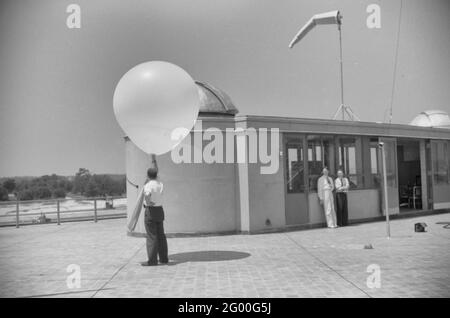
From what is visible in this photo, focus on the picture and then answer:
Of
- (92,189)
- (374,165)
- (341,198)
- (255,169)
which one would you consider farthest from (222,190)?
(92,189)

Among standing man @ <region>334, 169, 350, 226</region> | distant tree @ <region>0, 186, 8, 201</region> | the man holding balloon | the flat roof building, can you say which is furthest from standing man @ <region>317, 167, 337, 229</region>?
distant tree @ <region>0, 186, 8, 201</region>

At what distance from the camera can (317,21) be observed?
1273 cm

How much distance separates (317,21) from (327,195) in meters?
4.81

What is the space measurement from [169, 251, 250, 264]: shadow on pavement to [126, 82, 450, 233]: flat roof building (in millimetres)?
2916

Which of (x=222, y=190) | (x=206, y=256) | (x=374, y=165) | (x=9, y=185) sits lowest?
(x=206, y=256)

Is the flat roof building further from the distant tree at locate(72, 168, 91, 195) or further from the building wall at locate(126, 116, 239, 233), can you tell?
the distant tree at locate(72, 168, 91, 195)

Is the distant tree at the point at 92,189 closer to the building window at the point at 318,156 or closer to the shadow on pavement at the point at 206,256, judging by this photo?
the building window at the point at 318,156

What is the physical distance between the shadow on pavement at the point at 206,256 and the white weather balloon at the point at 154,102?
244 centimetres

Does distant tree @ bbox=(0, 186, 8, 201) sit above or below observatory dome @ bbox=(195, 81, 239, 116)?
below

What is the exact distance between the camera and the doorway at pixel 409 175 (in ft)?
64.0

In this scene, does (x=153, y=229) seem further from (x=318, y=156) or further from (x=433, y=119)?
(x=433, y=119)

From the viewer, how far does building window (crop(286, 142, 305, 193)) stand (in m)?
13.9

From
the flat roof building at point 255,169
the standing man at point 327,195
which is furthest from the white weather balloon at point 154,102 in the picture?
the standing man at point 327,195
